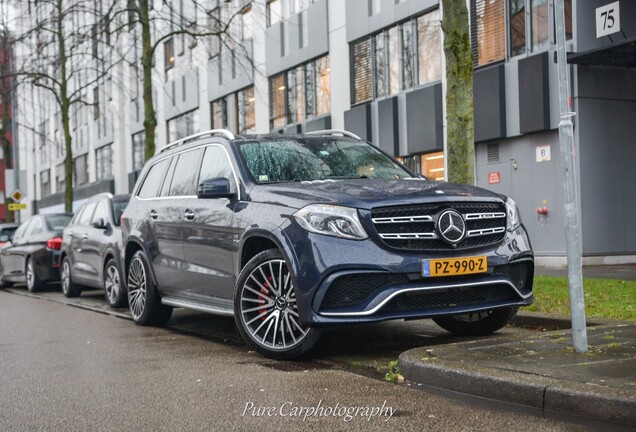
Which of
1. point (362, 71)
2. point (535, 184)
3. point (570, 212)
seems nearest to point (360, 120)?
point (362, 71)

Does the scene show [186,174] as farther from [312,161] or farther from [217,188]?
[312,161]

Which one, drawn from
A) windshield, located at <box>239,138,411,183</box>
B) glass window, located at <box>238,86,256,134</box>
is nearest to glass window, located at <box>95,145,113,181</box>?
glass window, located at <box>238,86,256,134</box>

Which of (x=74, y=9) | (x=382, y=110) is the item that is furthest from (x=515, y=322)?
(x=74, y=9)

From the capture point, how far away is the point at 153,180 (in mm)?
9664

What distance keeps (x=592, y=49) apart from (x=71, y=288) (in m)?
9.95

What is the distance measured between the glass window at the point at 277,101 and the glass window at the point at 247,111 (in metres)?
1.24

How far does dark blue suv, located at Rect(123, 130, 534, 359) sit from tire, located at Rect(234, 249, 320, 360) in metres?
0.01

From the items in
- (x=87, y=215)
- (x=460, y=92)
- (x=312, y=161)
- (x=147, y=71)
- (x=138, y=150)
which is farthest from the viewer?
(x=138, y=150)

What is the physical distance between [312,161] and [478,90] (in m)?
12.2

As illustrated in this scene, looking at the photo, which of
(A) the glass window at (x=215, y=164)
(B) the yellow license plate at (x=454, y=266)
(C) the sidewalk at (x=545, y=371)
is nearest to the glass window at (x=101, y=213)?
(A) the glass window at (x=215, y=164)

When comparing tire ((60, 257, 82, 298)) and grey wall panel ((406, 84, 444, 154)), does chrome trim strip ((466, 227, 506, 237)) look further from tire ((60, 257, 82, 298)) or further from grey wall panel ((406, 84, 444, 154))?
grey wall panel ((406, 84, 444, 154))

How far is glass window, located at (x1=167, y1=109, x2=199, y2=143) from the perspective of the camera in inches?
1374

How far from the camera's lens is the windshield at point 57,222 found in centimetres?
1644

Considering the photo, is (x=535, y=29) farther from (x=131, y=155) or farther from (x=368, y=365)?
(x=131, y=155)
